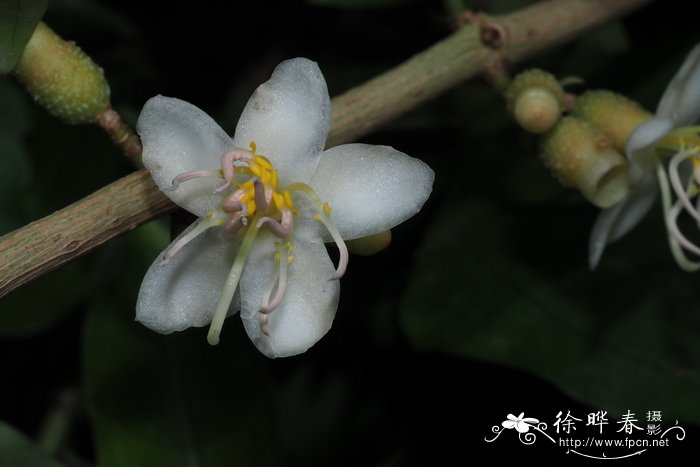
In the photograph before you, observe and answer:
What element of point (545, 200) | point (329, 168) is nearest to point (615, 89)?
point (545, 200)

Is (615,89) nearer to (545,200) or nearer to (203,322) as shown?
(545,200)

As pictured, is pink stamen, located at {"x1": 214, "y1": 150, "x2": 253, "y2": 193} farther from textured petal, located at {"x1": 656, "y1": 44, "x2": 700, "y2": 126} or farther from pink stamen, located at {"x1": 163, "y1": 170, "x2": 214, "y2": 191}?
textured petal, located at {"x1": 656, "y1": 44, "x2": 700, "y2": 126}

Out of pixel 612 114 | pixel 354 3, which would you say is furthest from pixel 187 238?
pixel 354 3

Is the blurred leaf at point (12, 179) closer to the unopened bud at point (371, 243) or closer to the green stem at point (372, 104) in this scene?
the green stem at point (372, 104)

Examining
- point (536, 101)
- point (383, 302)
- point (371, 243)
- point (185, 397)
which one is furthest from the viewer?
point (383, 302)

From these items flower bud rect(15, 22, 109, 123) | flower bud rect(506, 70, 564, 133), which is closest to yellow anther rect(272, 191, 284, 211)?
flower bud rect(15, 22, 109, 123)

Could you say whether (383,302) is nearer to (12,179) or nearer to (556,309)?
(556,309)

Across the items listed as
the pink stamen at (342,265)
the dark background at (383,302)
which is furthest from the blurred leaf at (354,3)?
the pink stamen at (342,265)
